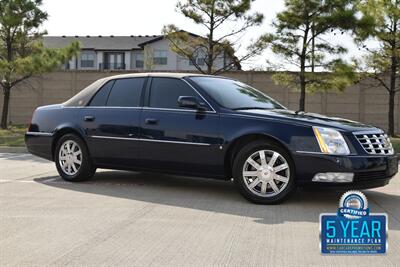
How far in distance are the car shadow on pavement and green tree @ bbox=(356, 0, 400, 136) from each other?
1564 cm

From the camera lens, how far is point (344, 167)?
568cm

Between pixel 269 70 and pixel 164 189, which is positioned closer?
pixel 164 189

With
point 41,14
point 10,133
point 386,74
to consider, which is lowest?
point 10,133

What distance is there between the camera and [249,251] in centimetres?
420

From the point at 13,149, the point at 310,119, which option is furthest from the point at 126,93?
the point at 13,149

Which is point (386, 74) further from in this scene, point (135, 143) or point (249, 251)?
point (249, 251)

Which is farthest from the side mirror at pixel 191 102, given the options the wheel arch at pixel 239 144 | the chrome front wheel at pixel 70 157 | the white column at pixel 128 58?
the white column at pixel 128 58

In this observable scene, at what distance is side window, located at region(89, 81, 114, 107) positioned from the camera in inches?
298

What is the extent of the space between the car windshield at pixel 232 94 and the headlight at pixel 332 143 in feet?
3.93

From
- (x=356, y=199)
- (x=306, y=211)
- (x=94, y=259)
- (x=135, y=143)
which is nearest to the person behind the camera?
(x=356, y=199)

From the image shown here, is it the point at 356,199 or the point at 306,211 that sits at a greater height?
the point at 356,199

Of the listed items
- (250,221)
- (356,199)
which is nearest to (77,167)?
(250,221)

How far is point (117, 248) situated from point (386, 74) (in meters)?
21.6

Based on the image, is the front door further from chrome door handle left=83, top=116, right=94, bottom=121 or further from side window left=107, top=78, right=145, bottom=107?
chrome door handle left=83, top=116, right=94, bottom=121
